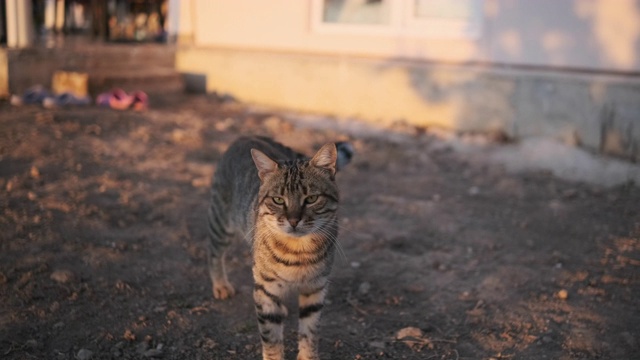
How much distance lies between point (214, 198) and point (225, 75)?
6.51m

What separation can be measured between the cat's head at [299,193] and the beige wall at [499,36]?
5148 millimetres

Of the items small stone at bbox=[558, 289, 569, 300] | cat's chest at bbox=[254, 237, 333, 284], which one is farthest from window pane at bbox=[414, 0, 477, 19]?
cat's chest at bbox=[254, 237, 333, 284]

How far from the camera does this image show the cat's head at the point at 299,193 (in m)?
3.28

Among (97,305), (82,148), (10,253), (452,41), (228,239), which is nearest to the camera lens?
(97,305)

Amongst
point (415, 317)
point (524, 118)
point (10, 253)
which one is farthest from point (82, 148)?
point (524, 118)

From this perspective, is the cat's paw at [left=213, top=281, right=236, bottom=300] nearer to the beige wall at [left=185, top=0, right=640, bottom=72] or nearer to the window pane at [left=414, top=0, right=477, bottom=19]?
the beige wall at [left=185, top=0, right=640, bottom=72]

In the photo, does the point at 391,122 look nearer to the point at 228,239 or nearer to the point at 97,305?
the point at 228,239

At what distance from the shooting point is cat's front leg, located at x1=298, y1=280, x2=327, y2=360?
343cm

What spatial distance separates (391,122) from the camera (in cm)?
894

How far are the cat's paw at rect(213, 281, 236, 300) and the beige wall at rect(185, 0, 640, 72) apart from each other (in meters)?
5.27

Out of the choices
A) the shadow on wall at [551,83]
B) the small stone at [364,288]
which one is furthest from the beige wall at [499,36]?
the small stone at [364,288]

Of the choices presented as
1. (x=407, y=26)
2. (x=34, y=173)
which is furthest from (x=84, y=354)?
(x=407, y=26)

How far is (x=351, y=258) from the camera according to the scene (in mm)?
4930

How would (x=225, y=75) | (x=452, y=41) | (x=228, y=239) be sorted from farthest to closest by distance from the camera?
(x=225, y=75) < (x=452, y=41) < (x=228, y=239)
